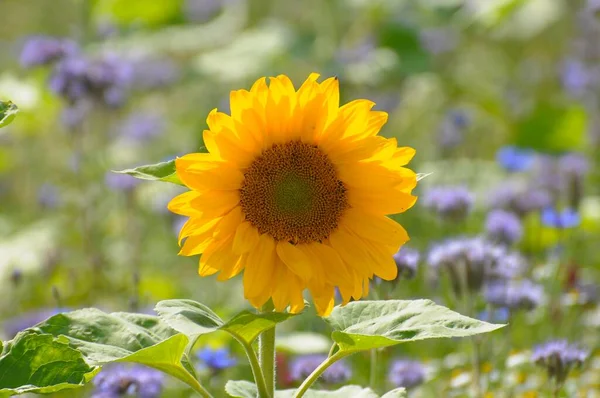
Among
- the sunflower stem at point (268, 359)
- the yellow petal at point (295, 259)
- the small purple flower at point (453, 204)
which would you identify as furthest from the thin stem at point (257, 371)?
the small purple flower at point (453, 204)

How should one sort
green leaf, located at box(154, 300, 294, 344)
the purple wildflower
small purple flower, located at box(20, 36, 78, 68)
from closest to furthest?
1. green leaf, located at box(154, 300, 294, 344)
2. small purple flower, located at box(20, 36, 78, 68)
3. the purple wildflower

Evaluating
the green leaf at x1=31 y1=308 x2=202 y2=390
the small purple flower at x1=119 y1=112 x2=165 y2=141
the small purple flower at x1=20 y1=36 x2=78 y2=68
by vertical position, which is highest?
the small purple flower at x1=119 y1=112 x2=165 y2=141

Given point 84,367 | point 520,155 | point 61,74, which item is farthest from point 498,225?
point 84,367

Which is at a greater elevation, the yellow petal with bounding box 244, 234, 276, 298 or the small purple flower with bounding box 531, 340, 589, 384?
the yellow petal with bounding box 244, 234, 276, 298

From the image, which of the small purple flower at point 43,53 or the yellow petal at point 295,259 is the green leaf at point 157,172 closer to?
the yellow petal at point 295,259

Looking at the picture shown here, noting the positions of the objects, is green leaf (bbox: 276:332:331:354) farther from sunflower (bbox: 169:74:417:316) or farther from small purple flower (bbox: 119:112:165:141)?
small purple flower (bbox: 119:112:165:141)

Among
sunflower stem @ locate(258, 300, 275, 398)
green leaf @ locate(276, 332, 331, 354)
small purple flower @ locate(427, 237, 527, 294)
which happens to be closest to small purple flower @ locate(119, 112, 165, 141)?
green leaf @ locate(276, 332, 331, 354)
